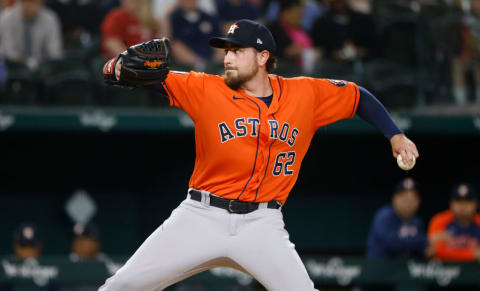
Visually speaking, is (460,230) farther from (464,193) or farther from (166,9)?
(166,9)

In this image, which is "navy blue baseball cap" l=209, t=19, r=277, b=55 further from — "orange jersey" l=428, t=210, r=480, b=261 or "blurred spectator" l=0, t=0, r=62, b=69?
"blurred spectator" l=0, t=0, r=62, b=69

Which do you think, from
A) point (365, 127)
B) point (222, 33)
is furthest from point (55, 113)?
point (365, 127)

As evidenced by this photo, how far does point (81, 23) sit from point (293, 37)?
211 cm

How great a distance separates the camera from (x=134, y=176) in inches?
301

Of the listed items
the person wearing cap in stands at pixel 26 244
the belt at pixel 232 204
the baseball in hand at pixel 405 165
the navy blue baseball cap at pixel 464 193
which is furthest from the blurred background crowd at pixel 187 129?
the baseball in hand at pixel 405 165

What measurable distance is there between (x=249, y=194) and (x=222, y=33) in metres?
4.13

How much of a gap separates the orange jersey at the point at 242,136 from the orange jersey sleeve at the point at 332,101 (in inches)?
3.8

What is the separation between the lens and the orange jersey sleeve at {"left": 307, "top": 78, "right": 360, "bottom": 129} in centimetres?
401

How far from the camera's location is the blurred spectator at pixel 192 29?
7.50m

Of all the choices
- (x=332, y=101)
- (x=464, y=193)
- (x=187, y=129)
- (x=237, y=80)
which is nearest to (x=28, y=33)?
(x=187, y=129)

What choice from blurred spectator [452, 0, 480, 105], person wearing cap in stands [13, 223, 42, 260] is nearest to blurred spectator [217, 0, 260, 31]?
blurred spectator [452, 0, 480, 105]

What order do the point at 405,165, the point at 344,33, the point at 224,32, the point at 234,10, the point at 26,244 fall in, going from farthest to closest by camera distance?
1. the point at 234,10
2. the point at 344,33
3. the point at 224,32
4. the point at 26,244
5. the point at 405,165

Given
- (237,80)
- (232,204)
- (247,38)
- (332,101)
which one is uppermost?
(247,38)

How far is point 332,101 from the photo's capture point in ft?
13.2
